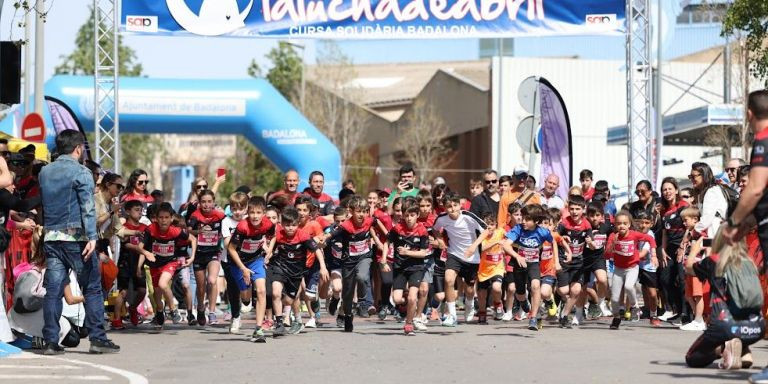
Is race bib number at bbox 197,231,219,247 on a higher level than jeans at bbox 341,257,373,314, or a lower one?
higher

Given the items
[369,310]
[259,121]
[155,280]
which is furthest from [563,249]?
[259,121]

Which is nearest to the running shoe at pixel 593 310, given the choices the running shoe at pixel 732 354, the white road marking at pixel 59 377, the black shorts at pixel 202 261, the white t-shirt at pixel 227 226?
the white t-shirt at pixel 227 226

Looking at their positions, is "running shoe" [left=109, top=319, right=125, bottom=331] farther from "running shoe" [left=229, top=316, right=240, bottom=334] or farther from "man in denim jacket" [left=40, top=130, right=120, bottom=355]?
"man in denim jacket" [left=40, top=130, right=120, bottom=355]

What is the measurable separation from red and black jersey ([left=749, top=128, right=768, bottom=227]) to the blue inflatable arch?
18165 mm

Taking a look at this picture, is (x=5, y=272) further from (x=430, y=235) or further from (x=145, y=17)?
(x=145, y=17)

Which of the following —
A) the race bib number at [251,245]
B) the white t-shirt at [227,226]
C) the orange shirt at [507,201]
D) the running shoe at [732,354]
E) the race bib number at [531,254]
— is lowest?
the running shoe at [732,354]

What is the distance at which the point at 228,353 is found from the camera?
13078 millimetres

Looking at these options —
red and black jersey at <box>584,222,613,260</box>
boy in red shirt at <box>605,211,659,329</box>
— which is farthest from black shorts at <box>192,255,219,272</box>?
boy in red shirt at <box>605,211,659,329</box>

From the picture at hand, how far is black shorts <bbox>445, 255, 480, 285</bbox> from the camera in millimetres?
16969

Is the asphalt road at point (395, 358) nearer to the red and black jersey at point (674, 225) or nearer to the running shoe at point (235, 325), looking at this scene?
the running shoe at point (235, 325)

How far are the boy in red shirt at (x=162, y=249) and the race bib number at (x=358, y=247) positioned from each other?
198 centimetres

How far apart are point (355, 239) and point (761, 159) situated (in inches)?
285

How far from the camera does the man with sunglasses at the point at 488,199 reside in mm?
18953

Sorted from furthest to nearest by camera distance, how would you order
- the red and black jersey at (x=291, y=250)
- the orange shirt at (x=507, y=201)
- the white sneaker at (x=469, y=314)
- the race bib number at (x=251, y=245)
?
the orange shirt at (x=507, y=201), the white sneaker at (x=469, y=314), the red and black jersey at (x=291, y=250), the race bib number at (x=251, y=245)
